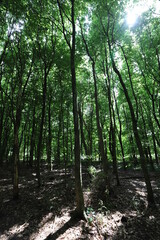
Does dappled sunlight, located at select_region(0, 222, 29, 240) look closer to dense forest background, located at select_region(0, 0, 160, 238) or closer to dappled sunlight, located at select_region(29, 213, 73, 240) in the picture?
dappled sunlight, located at select_region(29, 213, 73, 240)

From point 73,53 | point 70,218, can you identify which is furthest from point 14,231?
point 73,53

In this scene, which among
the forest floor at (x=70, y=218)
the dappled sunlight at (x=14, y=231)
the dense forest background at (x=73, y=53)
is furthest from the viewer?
the dense forest background at (x=73, y=53)

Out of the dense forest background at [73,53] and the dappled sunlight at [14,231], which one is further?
the dense forest background at [73,53]

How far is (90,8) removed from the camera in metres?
8.92

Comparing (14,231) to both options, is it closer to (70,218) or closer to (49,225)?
(49,225)

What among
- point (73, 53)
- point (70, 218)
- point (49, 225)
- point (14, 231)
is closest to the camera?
point (14, 231)

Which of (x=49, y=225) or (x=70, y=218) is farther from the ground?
(x=70, y=218)

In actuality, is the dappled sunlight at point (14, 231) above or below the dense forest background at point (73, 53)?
below

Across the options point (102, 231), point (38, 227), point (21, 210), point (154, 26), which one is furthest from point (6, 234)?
point (154, 26)

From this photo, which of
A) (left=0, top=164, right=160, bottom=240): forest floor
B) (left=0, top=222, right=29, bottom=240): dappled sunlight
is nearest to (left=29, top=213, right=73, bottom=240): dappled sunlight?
(left=0, top=164, right=160, bottom=240): forest floor

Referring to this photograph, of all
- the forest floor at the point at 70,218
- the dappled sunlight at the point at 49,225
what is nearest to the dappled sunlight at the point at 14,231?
the forest floor at the point at 70,218

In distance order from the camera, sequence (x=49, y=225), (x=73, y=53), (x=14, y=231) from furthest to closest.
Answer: (x=73, y=53), (x=49, y=225), (x=14, y=231)

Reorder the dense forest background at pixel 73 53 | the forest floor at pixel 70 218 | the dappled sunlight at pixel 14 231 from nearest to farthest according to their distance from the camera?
the dappled sunlight at pixel 14 231
the forest floor at pixel 70 218
the dense forest background at pixel 73 53

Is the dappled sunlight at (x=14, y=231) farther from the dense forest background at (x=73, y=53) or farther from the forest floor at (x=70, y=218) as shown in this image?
the dense forest background at (x=73, y=53)
